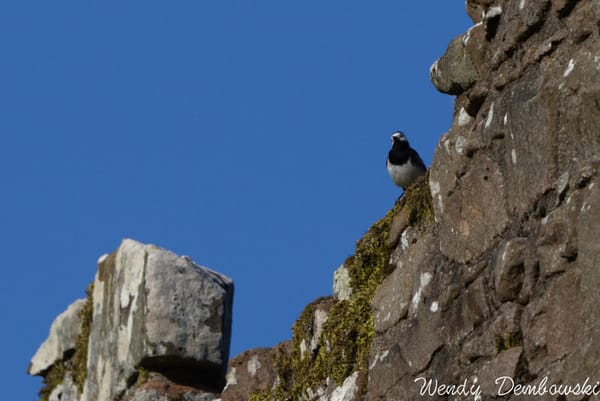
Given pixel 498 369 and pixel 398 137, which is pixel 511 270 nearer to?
pixel 498 369

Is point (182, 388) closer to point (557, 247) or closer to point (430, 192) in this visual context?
point (430, 192)

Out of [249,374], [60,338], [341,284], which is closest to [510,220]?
[341,284]

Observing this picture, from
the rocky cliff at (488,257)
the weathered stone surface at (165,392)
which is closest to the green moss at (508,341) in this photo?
the rocky cliff at (488,257)

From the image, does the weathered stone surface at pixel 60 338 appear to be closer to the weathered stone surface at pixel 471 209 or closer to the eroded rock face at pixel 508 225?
the eroded rock face at pixel 508 225

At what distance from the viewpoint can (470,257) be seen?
5.31m

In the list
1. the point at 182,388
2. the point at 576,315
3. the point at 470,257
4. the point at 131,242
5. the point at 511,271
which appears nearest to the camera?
the point at 576,315

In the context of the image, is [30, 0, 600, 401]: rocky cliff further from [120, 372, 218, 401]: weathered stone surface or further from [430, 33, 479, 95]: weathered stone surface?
[120, 372, 218, 401]: weathered stone surface

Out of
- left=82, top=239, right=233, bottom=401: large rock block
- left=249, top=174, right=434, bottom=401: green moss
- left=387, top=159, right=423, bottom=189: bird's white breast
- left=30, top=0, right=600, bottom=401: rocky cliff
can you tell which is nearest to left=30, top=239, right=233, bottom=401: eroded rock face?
left=82, top=239, right=233, bottom=401: large rock block

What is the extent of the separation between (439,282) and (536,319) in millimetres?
857

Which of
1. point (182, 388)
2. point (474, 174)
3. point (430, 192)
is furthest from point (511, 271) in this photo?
point (182, 388)
